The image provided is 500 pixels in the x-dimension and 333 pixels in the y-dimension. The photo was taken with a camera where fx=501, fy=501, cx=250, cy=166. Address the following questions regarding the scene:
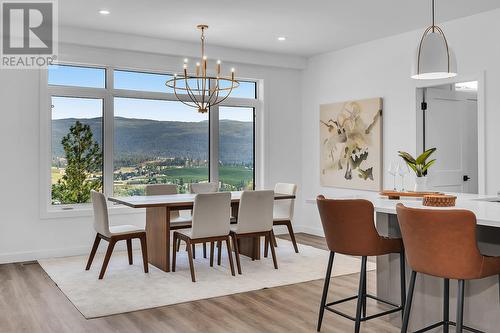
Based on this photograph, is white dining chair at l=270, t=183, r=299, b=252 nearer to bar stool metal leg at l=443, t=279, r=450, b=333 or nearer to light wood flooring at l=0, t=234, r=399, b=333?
light wood flooring at l=0, t=234, r=399, b=333

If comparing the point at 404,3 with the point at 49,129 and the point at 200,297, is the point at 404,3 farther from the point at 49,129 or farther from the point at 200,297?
the point at 49,129

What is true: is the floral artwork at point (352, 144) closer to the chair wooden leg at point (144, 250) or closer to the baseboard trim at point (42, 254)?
the chair wooden leg at point (144, 250)

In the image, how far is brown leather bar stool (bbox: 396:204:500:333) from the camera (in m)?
2.47

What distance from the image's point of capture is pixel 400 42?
20.2 ft

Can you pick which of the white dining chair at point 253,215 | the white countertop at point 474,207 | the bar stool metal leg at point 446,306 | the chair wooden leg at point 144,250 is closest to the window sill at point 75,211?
the chair wooden leg at point 144,250

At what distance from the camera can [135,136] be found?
21.9ft

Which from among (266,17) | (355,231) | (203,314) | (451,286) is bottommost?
(203,314)

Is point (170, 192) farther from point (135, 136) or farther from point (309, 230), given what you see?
point (309, 230)

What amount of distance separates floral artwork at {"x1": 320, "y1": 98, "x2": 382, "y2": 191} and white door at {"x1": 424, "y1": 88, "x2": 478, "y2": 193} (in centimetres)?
66

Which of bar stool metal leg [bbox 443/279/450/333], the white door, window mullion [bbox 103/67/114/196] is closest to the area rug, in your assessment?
window mullion [bbox 103/67/114/196]

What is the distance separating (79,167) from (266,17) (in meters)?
2.95

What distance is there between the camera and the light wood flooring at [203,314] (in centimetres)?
350

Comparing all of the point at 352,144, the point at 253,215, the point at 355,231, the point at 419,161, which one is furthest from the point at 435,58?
the point at 352,144

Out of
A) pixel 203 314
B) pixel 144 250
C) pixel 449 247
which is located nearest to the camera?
pixel 449 247
